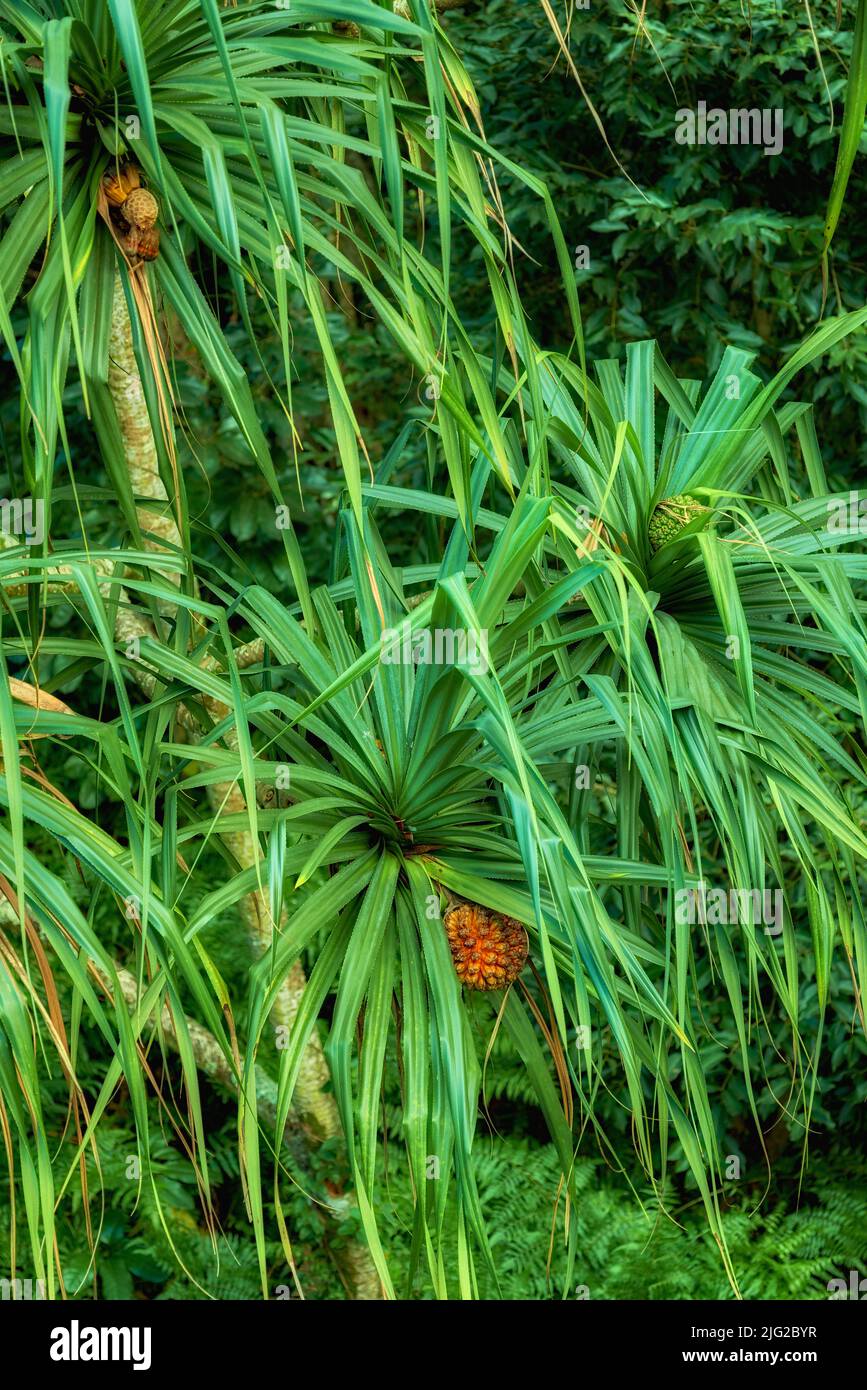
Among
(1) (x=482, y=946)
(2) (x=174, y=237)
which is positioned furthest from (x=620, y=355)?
(1) (x=482, y=946)

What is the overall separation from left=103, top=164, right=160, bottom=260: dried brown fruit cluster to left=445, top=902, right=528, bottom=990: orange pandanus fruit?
1.99 feet

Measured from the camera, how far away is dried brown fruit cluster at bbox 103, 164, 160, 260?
42.1 inches

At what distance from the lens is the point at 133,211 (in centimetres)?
107

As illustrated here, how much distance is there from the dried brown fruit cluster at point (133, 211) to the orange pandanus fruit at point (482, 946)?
1.99ft

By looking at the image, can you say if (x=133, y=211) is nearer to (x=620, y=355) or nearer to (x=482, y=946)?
(x=482, y=946)

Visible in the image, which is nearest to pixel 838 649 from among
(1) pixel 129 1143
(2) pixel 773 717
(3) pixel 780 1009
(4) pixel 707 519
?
(2) pixel 773 717

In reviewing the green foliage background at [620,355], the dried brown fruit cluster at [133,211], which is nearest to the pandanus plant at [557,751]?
the dried brown fruit cluster at [133,211]

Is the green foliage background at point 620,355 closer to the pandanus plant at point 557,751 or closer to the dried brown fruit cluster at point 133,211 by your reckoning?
the pandanus plant at point 557,751

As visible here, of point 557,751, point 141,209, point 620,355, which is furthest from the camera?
point 620,355

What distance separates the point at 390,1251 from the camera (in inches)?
87.0

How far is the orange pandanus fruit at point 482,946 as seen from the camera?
3.58 ft

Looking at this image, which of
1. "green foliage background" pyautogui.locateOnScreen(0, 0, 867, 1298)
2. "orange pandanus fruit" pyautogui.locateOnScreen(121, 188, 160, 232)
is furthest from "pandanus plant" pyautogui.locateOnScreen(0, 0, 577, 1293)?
"green foliage background" pyautogui.locateOnScreen(0, 0, 867, 1298)

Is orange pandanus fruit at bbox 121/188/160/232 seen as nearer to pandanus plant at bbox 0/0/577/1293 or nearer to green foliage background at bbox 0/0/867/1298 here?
pandanus plant at bbox 0/0/577/1293

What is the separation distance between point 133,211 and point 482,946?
2.18ft
